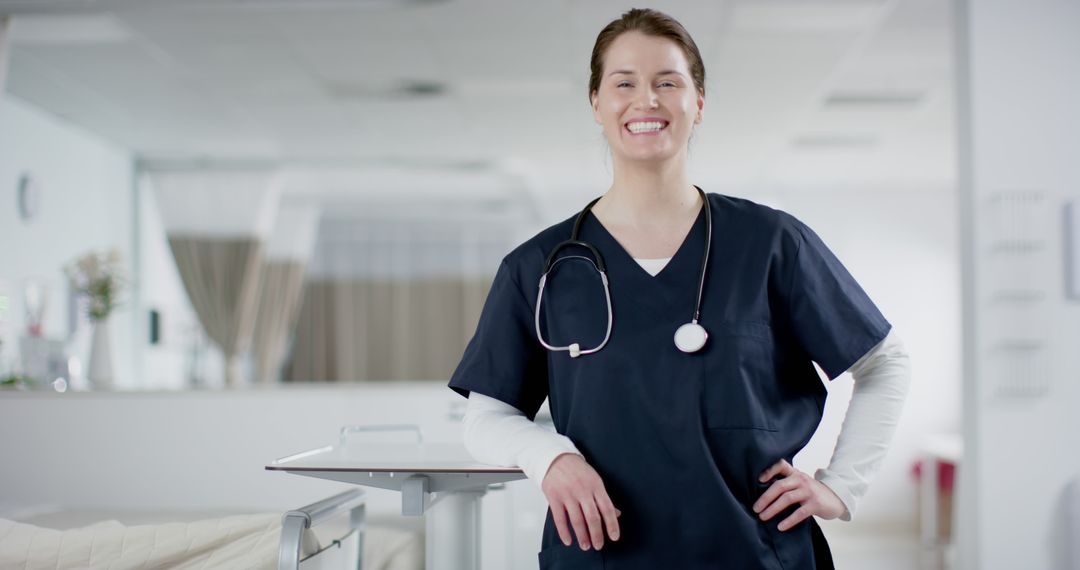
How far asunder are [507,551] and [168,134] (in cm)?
367

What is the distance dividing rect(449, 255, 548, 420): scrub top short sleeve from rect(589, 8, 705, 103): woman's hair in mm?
272

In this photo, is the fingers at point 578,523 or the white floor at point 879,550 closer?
the fingers at point 578,523

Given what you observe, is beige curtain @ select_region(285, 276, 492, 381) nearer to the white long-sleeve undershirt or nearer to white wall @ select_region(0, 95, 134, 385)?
white wall @ select_region(0, 95, 134, 385)

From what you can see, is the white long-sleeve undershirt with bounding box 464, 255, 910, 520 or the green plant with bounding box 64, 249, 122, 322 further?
the green plant with bounding box 64, 249, 122, 322

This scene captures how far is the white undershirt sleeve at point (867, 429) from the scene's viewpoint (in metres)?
1.14

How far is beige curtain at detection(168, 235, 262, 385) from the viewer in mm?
6633

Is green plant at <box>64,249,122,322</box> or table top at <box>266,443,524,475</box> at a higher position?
green plant at <box>64,249,122,322</box>

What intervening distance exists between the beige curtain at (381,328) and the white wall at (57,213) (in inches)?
89.8

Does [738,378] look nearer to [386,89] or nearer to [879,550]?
[386,89]

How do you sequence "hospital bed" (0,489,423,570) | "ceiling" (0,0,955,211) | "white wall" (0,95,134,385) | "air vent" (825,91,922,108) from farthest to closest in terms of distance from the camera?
"air vent" (825,91,922,108) → "white wall" (0,95,134,385) → "ceiling" (0,0,955,211) → "hospital bed" (0,489,423,570)

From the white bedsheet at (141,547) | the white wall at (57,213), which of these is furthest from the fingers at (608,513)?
the white wall at (57,213)

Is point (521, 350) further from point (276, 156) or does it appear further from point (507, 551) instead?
point (276, 156)

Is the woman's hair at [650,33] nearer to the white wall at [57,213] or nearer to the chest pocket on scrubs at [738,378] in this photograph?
the chest pocket on scrubs at [738,378]

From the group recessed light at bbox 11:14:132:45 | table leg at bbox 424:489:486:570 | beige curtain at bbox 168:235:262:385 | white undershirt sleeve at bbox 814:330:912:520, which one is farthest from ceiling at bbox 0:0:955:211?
white undershirt sleeve at bbox 814:330:912:520
